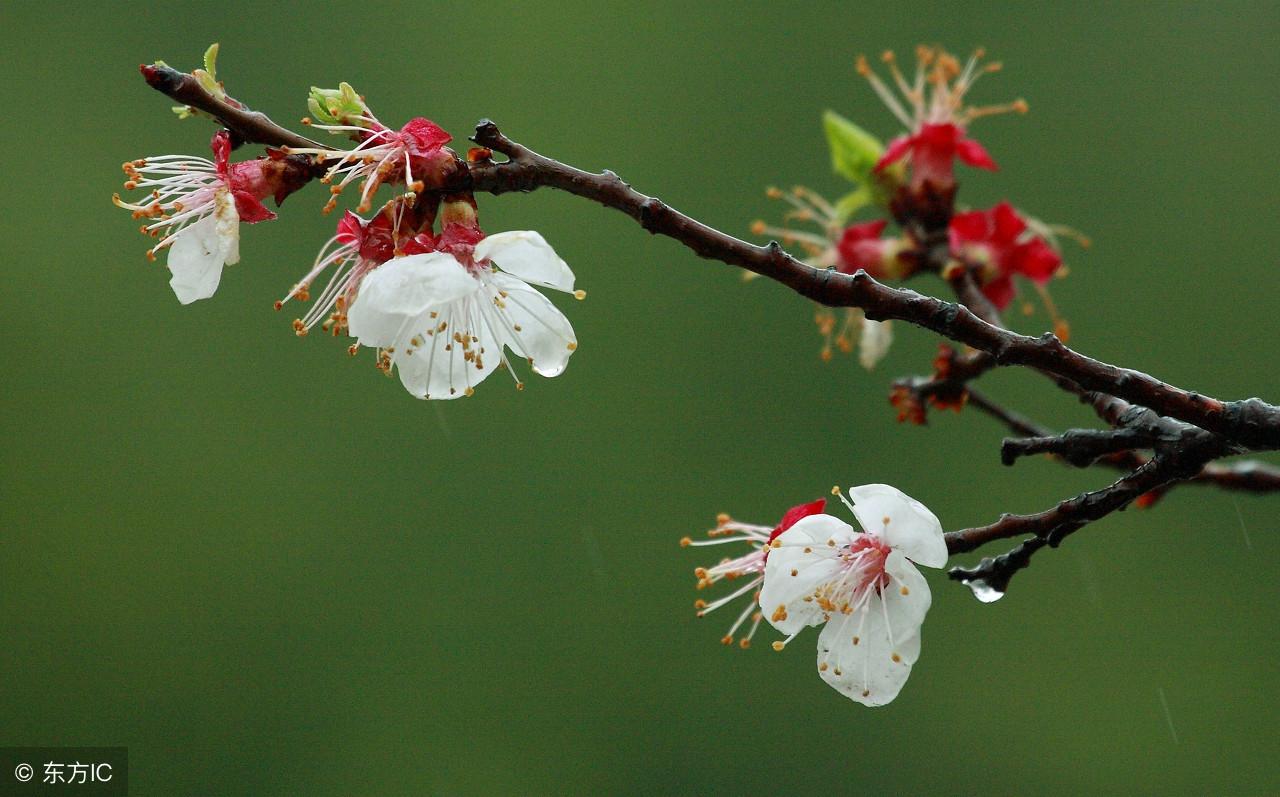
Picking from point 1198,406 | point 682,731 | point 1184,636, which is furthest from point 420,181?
point 1184,636

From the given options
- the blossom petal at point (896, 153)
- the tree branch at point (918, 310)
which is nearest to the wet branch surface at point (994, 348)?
the tree branch at point (918, 310)

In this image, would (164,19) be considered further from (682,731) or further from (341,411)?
(682,731)

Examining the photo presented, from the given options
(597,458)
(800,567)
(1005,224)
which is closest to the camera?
(800,567)

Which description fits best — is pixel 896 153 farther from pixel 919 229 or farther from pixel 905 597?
pixel 905 597

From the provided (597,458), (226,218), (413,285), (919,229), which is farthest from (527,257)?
(597,458)

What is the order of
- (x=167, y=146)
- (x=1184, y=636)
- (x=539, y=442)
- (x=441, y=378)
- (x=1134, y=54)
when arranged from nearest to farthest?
1. (x=441, y=378)
2. (x=1184, y=636)
3. (x=539, y=442)
4. (x=167, y=146)
5. (x=1134, y=54)

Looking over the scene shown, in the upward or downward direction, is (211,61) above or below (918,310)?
above
